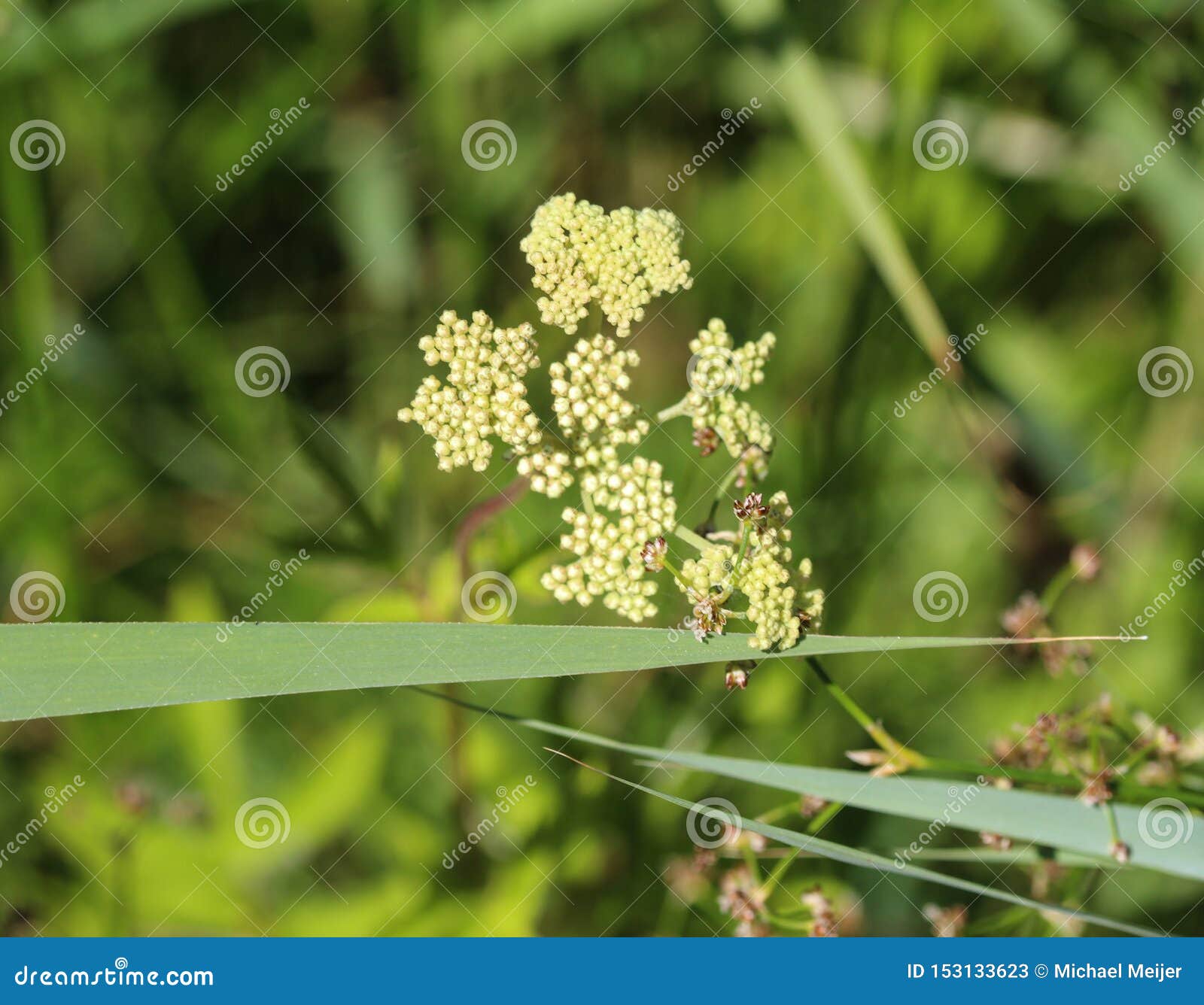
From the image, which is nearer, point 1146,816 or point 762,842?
point 1146,816

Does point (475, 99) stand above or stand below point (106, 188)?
above

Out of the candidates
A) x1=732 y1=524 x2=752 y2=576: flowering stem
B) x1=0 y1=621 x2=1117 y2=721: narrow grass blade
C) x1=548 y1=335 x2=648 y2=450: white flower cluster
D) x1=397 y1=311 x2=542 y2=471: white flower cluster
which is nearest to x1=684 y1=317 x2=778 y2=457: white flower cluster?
x1=548 y1=335 x2=648 y2=450: white flower cluster

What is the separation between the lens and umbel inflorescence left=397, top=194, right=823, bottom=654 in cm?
222

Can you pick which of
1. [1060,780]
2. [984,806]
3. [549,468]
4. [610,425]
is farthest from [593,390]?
[1060,780]

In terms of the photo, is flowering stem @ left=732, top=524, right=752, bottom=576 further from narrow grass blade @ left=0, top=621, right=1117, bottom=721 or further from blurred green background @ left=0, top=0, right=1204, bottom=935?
blurred green background @ left=0, top=0, right=1204, bottom=935

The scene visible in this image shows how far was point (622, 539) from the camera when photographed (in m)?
2.28

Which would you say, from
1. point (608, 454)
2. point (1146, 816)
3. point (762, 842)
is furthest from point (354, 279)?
point (1146, 816)

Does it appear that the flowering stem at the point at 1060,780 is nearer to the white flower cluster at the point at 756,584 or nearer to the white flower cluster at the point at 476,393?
the white flower cluster at the point at 756,584

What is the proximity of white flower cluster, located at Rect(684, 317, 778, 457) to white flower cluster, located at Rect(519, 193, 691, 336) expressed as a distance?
0.71 ft

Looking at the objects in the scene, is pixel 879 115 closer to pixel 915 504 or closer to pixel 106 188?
pixel 915 504

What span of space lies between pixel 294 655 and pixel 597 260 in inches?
50.3

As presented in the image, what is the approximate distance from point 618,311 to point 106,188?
3.68m

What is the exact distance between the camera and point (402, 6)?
4.55 meters

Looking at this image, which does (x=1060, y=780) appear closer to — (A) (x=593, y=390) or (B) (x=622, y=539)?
(B) (x=622, y=539)
